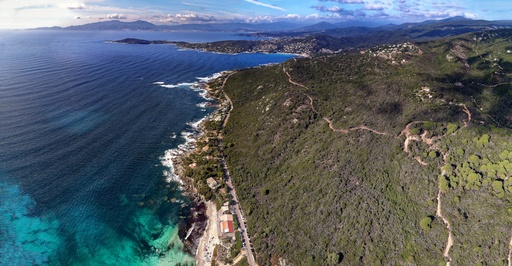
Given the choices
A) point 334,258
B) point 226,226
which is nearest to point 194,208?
point 226,226

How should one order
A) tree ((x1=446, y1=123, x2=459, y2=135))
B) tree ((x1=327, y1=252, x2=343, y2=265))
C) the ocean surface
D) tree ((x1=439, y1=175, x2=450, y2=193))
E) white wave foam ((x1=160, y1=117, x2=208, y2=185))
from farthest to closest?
white wave foam ((x1=160, y1=117, x2=208, y2=185)), tree ((x1=446, y1=123, x2=459, y2=135)), the ocean surface, tree ((x1=439, y1=175, x2=450, y2=193)), tree ((x1=327, y1=252, x2=343, y2=265))

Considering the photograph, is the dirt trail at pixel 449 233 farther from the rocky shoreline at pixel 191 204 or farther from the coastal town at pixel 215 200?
the rocky shoreline at pixel 191 204

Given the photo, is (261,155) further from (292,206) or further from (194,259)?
(194,259)

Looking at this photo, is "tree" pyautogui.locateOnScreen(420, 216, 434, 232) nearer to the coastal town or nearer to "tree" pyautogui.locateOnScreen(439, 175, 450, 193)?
"tree" pyautogui.locateOnScreen(439, 175, 450, 193)

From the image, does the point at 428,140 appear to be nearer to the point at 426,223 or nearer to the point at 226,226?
the point at 426,223

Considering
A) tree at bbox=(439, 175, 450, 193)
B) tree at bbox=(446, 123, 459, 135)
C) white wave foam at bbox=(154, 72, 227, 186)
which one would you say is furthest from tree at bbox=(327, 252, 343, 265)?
white wave foam at bbox=(154, 72, 227, 186)
